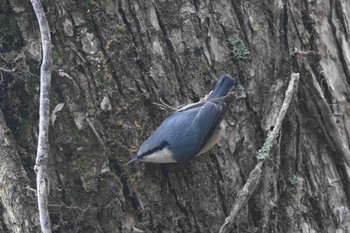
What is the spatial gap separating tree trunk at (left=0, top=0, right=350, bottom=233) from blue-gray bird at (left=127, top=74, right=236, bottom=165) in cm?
5

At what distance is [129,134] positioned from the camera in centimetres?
260

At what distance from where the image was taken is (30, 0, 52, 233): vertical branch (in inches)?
95.2

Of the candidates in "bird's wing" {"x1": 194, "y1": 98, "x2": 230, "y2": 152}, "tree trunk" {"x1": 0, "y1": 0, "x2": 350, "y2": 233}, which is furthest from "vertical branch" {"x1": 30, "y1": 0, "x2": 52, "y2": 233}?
"bird's wing" {"x1": 194, "y1": 98, "x2": 230, "y2": 152}

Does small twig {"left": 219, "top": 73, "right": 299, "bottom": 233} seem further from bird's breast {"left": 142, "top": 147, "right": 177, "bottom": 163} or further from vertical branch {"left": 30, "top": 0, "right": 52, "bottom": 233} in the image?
vertical branch {"left": 30, "top": 0, "right": 52, "bottom": 233}

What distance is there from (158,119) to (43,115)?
1.49 feet

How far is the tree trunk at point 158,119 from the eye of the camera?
2.56 metres

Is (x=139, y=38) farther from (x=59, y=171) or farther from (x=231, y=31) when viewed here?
(x=59, y=171)

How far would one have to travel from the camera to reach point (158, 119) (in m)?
2.65

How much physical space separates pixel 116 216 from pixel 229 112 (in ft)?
2.09

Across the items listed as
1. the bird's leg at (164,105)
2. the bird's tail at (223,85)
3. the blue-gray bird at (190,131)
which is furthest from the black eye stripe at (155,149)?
the bird's tail at (223,85)

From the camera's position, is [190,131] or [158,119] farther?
[190,131]

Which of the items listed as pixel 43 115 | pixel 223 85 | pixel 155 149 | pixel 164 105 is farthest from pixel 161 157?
pixel 43 115

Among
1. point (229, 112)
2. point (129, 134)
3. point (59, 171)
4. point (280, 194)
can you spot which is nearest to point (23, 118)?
point (59, 171)

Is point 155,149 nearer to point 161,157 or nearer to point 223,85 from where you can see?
point 161,157
